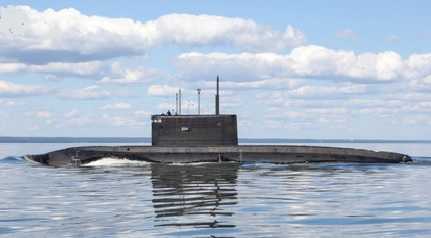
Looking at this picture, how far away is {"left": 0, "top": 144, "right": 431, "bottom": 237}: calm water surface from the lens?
65.1ft

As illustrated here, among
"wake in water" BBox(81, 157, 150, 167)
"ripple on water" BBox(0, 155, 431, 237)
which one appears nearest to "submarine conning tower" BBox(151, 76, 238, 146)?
"wake in water" BBox(81, 157, 150, 167)

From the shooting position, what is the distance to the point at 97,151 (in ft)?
211

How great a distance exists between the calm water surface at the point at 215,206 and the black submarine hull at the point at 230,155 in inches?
697

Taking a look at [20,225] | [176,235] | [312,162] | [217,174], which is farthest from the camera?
[312,162]

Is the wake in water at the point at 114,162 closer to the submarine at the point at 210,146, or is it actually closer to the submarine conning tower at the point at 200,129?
the submarine at the point at 210,146

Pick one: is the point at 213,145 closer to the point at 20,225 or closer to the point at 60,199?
the point at 60,199

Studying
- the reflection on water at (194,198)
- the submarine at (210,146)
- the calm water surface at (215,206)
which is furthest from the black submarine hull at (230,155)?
the calm water surface at (215,206)

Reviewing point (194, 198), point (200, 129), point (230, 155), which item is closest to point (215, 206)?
point (194, 198)

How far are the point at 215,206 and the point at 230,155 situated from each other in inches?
1407

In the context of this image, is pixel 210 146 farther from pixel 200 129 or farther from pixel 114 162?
pixel 114 162

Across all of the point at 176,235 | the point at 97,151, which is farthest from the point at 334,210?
the point at 97,151

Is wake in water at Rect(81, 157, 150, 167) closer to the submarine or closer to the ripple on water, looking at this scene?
the submarine

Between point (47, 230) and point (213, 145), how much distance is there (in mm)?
43470

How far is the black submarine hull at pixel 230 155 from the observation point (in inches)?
2416
